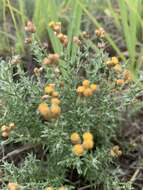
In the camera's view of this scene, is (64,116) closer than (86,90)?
No

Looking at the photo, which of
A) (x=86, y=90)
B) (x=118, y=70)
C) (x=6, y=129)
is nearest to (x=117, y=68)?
(x=118, y=70)

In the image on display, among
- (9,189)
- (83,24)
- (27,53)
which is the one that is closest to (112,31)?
(83,24)

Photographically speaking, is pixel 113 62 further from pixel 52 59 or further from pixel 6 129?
pixel 6 129

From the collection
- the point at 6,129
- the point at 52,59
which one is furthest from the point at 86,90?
the point at 6,129

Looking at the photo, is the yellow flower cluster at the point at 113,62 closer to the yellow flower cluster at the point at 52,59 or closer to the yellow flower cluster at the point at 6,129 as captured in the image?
the yellow flower cluster at the point at 52,59

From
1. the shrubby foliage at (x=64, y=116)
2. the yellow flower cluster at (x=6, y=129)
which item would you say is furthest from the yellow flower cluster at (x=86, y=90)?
the yellow flower cluster at (x=6, y=129)

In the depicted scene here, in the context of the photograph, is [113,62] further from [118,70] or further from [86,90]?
[86,90]

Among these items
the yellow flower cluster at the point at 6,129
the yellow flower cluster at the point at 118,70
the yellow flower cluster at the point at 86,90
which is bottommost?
the yellow flower cluster at the point at 6,129

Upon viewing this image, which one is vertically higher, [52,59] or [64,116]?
[52,59]

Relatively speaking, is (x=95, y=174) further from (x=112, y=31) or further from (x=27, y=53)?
(x=112, y=31)

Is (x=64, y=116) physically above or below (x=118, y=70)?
below

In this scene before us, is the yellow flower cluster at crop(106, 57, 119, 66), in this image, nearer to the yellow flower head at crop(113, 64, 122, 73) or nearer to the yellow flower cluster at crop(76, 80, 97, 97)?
the yellow flower head at crop(113, 64, 122, 73)
